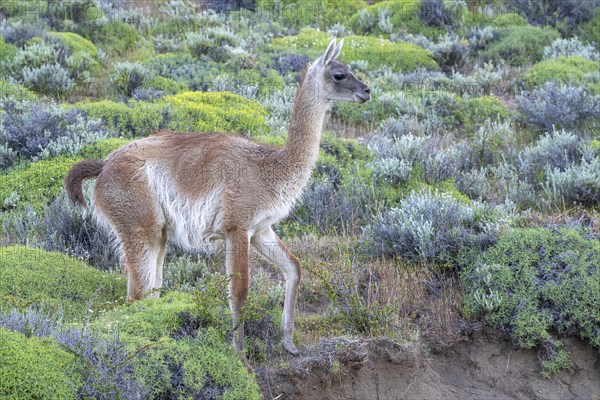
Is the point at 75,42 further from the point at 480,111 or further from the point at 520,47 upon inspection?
the point at 520,47

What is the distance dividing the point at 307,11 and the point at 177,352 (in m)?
14.4

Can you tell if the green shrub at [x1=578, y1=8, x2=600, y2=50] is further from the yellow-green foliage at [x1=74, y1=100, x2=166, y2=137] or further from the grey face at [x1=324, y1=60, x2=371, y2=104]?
the grey face at [x1=324, y1=60, x2=371, y2=104]

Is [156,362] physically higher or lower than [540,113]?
higher

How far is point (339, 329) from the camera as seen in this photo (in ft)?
25.5

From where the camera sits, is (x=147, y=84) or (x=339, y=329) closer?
(x=339, y=329)

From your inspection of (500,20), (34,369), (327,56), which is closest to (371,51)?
(500,20)

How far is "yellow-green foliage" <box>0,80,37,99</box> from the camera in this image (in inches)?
506

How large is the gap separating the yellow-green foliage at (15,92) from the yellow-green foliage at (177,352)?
7023mm

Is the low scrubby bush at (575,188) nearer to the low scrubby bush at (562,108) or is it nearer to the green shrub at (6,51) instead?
the low scrubby bush at (562,108)

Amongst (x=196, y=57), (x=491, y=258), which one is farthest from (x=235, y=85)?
(x=491, y=258)

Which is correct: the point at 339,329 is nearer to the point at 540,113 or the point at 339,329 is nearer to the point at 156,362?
the point at 156,362

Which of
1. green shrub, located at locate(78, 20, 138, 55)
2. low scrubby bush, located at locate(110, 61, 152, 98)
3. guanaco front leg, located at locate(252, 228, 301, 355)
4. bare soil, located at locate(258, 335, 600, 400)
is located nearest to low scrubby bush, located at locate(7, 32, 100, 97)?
low scrubby bush, located at locate(110, 61, 152, 98)

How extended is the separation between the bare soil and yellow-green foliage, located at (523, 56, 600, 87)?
790 centimetres

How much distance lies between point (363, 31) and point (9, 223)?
11.4 meters
